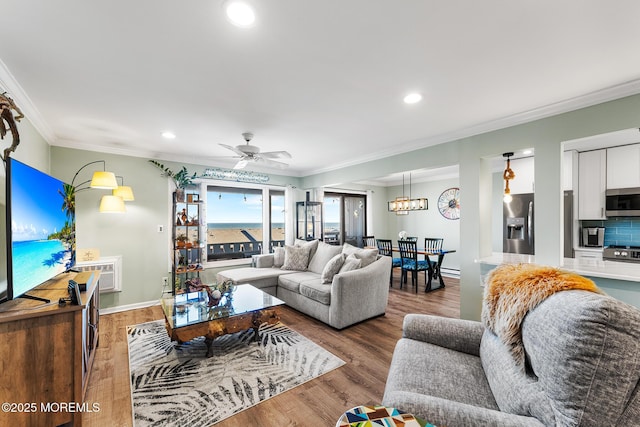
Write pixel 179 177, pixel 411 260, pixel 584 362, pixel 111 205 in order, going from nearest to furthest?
pixel 584 362
pixel 111 205
pixel 179 177
pixel 411 260

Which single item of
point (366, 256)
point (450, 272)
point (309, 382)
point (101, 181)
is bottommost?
point (450, 272)

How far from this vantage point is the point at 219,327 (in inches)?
102

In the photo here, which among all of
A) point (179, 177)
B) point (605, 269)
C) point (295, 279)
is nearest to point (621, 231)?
point (605, 269)

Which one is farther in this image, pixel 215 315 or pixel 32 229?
pixel 215 315

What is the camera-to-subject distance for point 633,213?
11.9 ft

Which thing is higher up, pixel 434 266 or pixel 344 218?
pixel 344 218

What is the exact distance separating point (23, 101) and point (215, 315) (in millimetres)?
2690

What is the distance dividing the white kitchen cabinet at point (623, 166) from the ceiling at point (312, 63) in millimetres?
2190

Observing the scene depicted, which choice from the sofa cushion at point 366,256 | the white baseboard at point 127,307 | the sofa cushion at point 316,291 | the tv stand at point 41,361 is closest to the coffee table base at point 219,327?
the sofa cushion at point 316,291

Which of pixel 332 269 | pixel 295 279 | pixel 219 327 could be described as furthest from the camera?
pixel 295 279

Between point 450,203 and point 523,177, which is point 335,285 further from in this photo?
point 450,203

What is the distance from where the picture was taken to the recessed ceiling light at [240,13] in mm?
1408

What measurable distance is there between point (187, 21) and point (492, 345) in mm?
2483

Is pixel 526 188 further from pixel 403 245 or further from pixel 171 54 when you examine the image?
pixel 171 54
